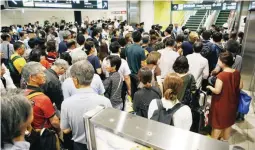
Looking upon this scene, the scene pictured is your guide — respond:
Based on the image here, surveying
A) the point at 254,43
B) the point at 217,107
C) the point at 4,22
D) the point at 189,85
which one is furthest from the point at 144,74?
the point at 4,22

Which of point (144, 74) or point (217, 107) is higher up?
point (144, 74)

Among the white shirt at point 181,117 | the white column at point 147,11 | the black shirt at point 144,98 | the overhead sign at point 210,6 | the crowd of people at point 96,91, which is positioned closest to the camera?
the crowd of people at point 96,91

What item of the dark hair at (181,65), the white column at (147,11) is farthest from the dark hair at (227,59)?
the white column at (147,11)

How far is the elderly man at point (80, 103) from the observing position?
1.61 metres

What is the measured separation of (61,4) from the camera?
6578mm

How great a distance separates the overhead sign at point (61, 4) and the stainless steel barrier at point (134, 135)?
A: 5822 mm

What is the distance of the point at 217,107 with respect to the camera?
2.62 metres

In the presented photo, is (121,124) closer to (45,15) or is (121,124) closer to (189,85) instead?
(189,85)

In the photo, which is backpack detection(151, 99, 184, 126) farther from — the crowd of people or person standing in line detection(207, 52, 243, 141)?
person standing in line detection(207, 52, 243, 141)

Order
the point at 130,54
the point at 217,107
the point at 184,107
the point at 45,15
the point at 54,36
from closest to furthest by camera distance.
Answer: the point at 184,107 < the point at 217,107 < the point at 130,54 < the point at 54,36 < the point at 45,15

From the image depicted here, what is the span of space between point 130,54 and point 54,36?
11.4 feet

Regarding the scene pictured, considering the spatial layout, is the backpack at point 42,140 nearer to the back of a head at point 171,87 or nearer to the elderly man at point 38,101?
the elderly man at point 38,101

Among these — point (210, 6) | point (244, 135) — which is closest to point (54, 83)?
point (244, 135)

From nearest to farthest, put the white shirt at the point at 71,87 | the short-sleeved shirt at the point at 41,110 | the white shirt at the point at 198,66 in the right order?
the short-sleeved shirt at the point at 41,110, the white shirt at the point at 71,87, the white shirt at the point at 198,66
